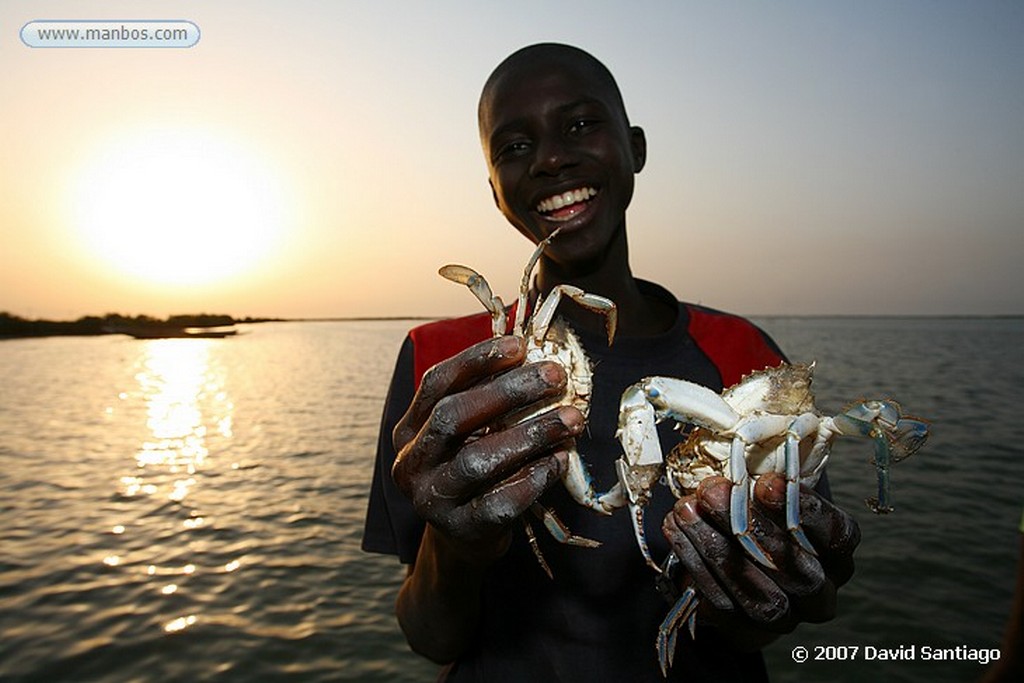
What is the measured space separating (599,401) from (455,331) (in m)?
0.80

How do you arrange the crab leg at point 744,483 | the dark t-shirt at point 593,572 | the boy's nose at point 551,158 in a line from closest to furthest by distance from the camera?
the crab leg at point 744,483 < the dark t-shirt at point 593,572 < the boy's nose at point 551,158

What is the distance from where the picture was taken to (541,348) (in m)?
2.16

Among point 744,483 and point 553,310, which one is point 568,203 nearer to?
point 553,310

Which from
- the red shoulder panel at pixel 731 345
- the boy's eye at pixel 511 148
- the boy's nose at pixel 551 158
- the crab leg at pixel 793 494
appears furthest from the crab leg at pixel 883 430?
the boy's eye at pixel 511 148

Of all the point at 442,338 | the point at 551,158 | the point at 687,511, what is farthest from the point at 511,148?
the point at 687,511

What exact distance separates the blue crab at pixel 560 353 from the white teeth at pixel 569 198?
728mm

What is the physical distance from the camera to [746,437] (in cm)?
197

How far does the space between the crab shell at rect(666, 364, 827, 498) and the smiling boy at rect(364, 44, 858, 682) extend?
223 mm

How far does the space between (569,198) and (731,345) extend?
107 centimetres

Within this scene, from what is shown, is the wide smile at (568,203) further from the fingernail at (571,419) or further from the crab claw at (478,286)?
the fingernail at (571,419)

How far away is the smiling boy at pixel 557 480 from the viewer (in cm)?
175

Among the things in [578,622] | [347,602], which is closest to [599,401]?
[578,622]

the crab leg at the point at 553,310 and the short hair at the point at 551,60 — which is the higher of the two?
the short hair at the point at 551,60

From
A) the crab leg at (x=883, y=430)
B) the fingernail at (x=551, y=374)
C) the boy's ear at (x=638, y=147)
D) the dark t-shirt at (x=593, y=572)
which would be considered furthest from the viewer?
the boy's ear at (x=638, y=147)
